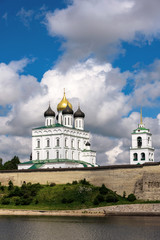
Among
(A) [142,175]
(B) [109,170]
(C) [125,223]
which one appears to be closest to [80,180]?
(B) [109,170]

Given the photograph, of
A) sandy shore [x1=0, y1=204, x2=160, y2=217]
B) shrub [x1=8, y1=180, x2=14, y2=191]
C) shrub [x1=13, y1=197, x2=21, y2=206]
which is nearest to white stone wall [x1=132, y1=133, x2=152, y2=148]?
shrub [x1=8, y1=180, x2=14, y2=191]

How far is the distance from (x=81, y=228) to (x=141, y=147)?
117 ft

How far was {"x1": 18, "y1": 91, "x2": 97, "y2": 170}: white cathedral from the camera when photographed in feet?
228

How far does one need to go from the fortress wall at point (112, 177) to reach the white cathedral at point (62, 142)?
23.1 feet

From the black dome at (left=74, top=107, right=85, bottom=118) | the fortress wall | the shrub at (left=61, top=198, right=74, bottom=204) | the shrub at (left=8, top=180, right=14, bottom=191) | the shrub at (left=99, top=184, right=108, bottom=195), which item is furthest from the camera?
the black dome at (left=74, top=107, right=85, bottom=118)

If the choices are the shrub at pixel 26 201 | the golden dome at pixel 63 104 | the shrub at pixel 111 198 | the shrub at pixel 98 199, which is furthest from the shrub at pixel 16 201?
the golden dome at pixel 63 104

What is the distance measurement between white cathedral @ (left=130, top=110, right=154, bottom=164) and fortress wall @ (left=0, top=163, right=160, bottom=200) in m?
16.4

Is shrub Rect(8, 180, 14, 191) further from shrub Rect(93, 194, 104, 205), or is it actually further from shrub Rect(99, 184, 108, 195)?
shrub Rect(93, 194, 104, 205)

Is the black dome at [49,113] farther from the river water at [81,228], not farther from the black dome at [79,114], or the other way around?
the river water at [81,228]

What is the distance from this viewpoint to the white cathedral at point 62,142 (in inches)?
2736

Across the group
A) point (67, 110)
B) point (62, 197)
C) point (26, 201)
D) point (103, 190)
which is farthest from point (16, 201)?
point (67, 110)

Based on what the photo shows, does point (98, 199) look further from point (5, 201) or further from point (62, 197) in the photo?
point (5, 201)

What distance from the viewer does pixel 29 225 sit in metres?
38.2

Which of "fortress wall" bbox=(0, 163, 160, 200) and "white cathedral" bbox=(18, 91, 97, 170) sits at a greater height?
"white cathedral" bbox=(18, 91, 97, 170)
